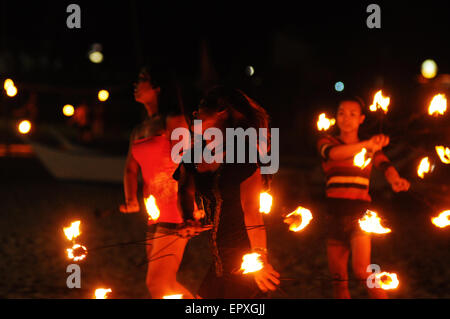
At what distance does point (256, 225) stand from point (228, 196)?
261 millimetres

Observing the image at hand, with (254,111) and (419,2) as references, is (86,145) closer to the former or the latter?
(254,111)

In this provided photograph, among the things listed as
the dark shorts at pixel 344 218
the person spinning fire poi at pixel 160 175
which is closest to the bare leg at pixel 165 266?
the person spinning fire poi at pixel 160 175

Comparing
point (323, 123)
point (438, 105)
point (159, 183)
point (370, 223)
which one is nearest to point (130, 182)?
point (159, 183)

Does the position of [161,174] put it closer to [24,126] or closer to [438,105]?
[24,126]

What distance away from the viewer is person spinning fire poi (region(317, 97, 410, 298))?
4215mm

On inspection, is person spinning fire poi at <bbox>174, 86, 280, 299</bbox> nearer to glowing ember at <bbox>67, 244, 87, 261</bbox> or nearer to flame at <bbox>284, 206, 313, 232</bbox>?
flame at <bbox>284, 206, 313, 232</bbox>

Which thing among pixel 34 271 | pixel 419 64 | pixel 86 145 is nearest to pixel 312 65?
pixel 419 64

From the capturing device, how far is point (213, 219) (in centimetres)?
343

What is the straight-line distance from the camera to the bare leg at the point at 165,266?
383 centimetres

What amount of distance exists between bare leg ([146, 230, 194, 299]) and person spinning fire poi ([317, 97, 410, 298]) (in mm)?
1290

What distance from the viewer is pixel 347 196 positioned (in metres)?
4.25

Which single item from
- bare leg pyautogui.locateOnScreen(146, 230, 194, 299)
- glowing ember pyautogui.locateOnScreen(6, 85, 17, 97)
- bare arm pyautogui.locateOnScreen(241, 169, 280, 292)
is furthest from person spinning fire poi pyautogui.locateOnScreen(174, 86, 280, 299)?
glowing ember pyautogui.locateOnScreen(6, 85, 17, 97)

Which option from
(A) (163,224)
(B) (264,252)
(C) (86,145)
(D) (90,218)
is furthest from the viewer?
(C) (86,145)
